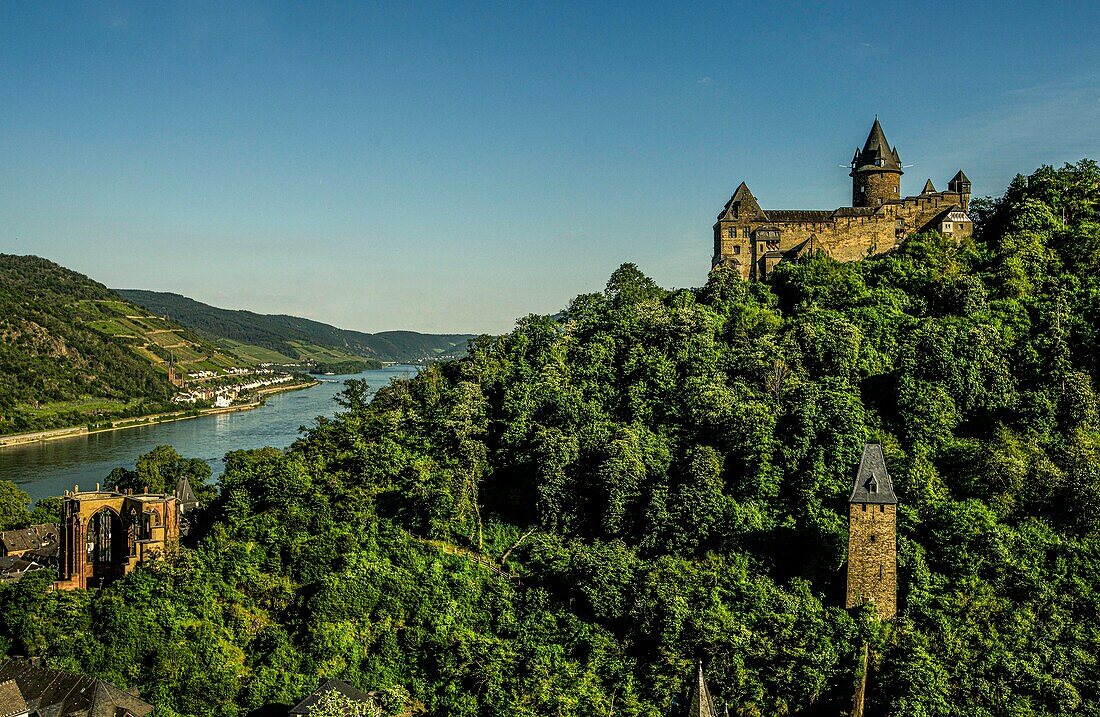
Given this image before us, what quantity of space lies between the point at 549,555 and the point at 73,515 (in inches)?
612

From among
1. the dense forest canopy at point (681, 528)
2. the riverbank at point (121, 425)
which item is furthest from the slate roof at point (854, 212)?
the riverbank at point (121, 425)

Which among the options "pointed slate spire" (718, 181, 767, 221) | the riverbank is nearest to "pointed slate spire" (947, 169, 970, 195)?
"pointed slate spire" (718, 181, 767, 221)

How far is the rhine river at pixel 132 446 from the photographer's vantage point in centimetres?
5751

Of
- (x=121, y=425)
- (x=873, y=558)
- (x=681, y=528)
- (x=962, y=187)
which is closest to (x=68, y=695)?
(x=681, y=528)

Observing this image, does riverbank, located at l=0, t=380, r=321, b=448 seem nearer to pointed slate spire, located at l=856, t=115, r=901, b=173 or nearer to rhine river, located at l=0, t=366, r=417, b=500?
rhine river, located at l=0, t=366, r=417, b=500

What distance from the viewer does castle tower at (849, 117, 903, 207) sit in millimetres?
45438

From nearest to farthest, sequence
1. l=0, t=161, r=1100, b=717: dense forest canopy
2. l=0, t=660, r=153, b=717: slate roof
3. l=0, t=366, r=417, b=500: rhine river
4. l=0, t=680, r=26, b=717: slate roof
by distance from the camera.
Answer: l=0, t=680, r=26, b=717: slate roof < l=0, t=660, r=153, b=717: slate roof < l=0, t=161, r=1100, b=717: dense forest canopy < l=0, t=366, r=417, b=500: rhine river

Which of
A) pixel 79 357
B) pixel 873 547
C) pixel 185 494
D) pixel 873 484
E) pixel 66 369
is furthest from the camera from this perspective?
pixel 79 357

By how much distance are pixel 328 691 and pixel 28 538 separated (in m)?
20.8

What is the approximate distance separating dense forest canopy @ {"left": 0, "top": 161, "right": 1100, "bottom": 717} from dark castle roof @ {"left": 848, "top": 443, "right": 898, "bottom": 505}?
5.79 feet

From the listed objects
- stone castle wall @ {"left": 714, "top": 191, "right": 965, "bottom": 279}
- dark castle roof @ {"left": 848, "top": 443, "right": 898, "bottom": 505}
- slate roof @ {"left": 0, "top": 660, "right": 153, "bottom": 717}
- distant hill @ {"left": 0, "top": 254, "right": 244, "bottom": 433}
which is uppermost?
stone castle wall @ {"left": 714, "top": 191, "right": 965, "bottom": 279}

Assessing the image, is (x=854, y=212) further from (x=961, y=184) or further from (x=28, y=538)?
(x=28, y=538)

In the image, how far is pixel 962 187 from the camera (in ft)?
148

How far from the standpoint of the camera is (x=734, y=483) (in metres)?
30.9
